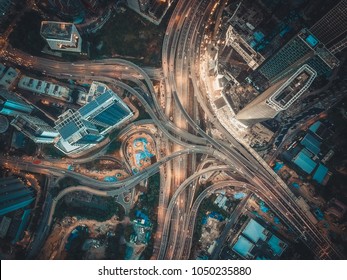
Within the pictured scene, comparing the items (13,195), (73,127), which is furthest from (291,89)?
(13,195)

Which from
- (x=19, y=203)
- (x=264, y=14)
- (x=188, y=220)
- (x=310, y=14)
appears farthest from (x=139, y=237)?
(x=310, y=14)

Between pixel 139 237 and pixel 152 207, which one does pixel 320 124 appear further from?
pixel 139 237

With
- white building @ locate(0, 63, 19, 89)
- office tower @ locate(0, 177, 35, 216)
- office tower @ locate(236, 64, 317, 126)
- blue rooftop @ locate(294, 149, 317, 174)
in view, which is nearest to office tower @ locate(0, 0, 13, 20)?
white building @ locate(0, 63, 19, 89)

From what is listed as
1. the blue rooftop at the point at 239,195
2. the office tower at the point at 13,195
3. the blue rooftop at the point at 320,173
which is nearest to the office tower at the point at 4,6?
the office tower at the point at 13,195

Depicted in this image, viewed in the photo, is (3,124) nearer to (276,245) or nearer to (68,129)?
(68,129)

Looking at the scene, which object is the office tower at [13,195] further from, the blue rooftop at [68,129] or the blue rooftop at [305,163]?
the blue rooftop at [305,163]
